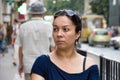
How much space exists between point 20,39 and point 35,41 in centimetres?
28

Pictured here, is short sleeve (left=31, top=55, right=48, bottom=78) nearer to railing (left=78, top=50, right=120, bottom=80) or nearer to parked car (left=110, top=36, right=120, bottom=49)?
railing (left=78, top=50, right=120, bottom=80)

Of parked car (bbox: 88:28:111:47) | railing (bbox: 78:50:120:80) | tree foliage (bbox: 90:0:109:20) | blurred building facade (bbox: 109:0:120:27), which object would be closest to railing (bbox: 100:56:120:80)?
railing (bbox: 78:50:120:80)

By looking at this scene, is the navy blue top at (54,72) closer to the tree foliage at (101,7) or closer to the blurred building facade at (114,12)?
the blurred building facade at (114,12)

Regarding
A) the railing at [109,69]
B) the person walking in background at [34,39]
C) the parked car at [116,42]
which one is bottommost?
the parked car at [116,42]

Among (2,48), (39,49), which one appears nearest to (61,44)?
(39,49)

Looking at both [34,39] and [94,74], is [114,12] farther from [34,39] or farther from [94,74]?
[94,74]

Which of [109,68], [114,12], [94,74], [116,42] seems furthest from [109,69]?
[114,12]

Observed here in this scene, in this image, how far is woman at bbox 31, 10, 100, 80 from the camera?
12.0 ft

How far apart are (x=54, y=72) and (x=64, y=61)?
0.40ft

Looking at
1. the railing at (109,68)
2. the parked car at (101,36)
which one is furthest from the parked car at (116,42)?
the railing at (109,68)

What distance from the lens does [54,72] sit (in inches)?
144

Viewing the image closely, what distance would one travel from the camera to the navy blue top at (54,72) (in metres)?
3.64

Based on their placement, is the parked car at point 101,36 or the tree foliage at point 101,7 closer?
the parked car at point 101,36

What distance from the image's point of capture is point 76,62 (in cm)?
375
